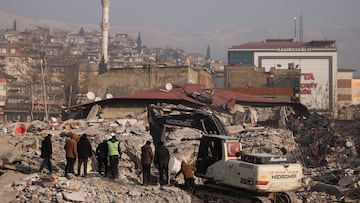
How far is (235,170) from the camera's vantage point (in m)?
11.6

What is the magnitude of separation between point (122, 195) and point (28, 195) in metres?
2.23

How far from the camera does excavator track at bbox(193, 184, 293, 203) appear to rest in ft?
37.8

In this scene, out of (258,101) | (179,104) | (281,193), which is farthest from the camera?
(258,101)

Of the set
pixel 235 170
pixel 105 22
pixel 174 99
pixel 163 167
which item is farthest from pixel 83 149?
pixel 105 22

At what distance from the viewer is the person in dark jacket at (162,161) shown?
13.0m

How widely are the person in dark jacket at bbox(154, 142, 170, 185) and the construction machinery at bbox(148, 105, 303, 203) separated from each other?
2.61 feet

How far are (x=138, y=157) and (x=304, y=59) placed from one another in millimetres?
82181

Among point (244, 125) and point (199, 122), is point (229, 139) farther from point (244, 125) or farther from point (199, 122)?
point (244, 125)

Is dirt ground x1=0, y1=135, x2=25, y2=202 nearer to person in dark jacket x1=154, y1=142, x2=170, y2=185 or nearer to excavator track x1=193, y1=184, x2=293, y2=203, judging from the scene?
person in dark jacket x1=154, y1=142, x2=170, y2=185

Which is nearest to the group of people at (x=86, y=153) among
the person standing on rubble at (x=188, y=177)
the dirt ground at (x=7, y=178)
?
the dirt ground at (x=7, y=178)

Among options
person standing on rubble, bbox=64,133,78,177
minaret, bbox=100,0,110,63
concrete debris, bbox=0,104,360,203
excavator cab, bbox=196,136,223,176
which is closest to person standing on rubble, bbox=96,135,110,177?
concrete debris, bbox=0,104,360,203

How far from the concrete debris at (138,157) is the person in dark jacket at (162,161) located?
0.95 ft

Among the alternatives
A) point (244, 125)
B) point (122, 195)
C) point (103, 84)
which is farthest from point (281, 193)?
point (103, 84)

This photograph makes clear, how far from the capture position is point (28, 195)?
1206 centimetres
